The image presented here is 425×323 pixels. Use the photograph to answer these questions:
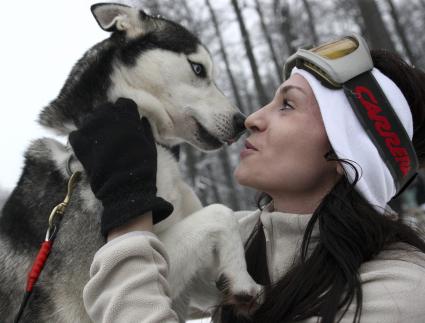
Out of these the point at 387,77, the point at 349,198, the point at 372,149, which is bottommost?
the point at 349,198

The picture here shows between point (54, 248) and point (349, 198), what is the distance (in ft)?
5.24

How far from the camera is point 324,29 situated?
100ft

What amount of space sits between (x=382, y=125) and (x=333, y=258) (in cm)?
65

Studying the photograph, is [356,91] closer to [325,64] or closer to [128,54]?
[325,64]

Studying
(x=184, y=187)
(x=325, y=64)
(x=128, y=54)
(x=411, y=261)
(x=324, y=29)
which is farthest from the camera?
(x=324, y=29)

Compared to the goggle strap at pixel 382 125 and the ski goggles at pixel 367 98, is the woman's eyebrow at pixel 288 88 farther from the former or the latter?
the goggle strap at pixel 382 125

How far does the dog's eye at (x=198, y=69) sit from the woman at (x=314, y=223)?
0.97 metres

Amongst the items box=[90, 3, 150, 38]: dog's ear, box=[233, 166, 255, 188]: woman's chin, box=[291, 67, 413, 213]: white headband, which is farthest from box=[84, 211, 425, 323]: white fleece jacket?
box=[90, 3, 150, 38]: dog's ear

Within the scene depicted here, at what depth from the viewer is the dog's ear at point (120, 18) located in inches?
115

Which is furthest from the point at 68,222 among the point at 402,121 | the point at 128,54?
the point at 402,121

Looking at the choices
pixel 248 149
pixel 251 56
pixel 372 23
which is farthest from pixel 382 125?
pixel 251 56

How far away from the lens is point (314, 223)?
6.49 feet

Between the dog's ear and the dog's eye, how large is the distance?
1.38 feet

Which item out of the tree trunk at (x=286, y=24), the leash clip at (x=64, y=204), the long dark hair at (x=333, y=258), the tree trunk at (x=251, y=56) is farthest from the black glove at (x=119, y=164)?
the tree trunk at (x=286, y=24)
